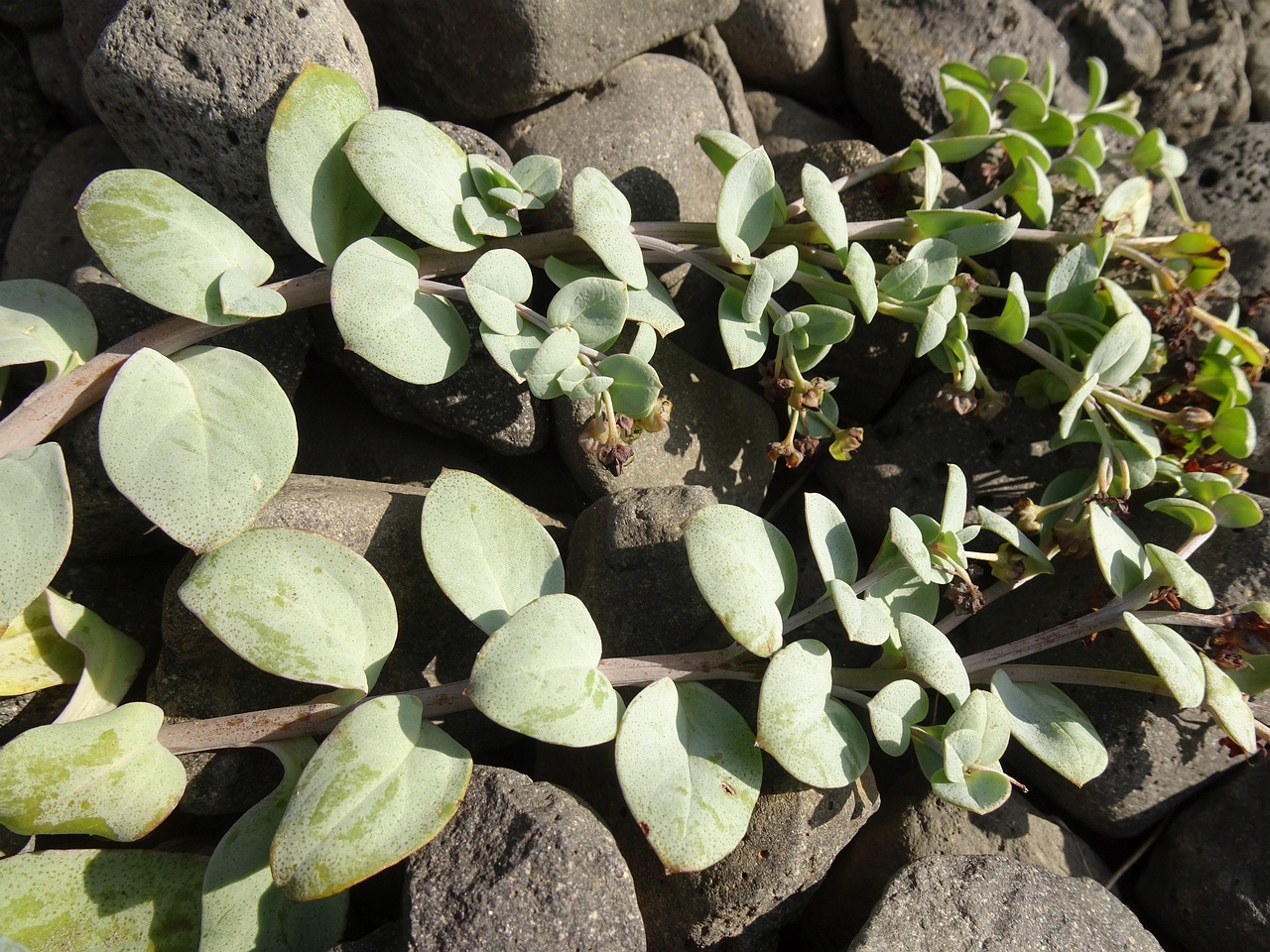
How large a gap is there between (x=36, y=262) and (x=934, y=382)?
2.22 m

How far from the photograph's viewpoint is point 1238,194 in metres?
2.46

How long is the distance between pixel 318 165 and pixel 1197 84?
2.74 metres

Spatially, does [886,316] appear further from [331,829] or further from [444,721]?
[331,829]

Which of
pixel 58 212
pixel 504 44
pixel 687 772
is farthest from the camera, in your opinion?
pixel 58 212

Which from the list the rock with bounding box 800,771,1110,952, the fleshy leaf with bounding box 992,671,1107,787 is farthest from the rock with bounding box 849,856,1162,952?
the fleshy leaf with bounding box 992,671,1107,787

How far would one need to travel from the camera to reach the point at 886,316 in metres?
2.14

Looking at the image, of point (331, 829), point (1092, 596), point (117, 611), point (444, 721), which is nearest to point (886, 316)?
point (1092, 596)

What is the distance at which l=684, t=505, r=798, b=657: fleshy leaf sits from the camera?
1.55 meters

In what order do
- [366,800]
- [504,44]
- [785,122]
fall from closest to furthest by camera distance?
1. [366,800]
2. [504,44]
3. [785,122]

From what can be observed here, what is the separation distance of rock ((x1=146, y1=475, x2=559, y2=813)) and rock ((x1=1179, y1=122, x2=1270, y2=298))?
2.31 m

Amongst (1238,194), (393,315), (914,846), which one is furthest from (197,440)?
(1238,194)

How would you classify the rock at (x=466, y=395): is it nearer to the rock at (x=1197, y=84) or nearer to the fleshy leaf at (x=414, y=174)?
the fleshy leaf at (x=414, y=174)

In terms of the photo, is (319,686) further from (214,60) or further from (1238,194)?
(1238,194)

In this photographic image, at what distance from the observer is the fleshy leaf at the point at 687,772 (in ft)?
4.81
